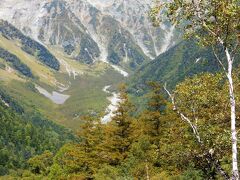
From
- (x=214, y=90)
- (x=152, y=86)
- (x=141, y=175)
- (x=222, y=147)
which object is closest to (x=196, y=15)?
(x=214, y=90)

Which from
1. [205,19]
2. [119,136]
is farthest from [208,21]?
[119,136]

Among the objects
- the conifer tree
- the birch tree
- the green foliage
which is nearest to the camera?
the birch tree

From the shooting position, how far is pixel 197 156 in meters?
30.2

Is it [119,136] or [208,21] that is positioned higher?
[119,136]

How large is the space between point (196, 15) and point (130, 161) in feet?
110

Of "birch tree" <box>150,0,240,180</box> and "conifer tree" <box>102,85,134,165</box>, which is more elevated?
"conifer tree" <box>102,85,134,165</box>

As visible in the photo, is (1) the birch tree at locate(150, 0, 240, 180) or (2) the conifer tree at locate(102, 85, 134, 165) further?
(2) the conifer tree at locate(102, 85, 134, 165)

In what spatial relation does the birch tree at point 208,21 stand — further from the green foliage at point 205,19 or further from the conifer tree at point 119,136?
the conifer tree at point 119,136

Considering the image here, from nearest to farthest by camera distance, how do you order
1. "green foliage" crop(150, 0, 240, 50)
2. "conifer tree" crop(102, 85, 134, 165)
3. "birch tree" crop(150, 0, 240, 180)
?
"birch tree" crop(150, 0, 240, 180) < "green foliage" crop(150, 0, 240, 50) < "conifer tree" crop(102, 85, 134, 165)

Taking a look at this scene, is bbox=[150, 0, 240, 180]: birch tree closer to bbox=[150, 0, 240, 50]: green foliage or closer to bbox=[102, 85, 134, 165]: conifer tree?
bbox=[150, 0, 240, 50]: green foliage

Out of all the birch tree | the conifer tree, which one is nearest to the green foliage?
the birch tree

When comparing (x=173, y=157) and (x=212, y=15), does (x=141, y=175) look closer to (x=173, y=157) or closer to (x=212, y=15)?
(x=173, y=157)

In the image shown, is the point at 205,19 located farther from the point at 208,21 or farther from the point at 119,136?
the point at 119,136

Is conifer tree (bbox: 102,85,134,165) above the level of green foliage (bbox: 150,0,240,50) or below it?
above
